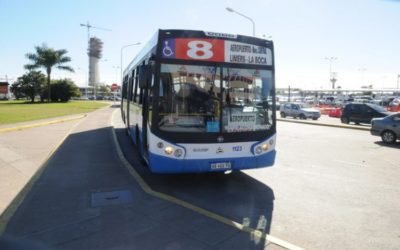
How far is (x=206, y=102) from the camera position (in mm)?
6766

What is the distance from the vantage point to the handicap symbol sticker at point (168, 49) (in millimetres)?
6605

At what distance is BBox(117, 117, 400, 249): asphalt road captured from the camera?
4980 millimetres

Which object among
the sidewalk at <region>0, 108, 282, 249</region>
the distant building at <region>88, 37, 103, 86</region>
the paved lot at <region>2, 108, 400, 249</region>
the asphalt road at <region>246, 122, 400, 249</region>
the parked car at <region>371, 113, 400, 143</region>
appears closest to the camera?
the sidewalk at <region>0, 108, 282, 249</region>

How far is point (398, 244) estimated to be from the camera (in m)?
4.65

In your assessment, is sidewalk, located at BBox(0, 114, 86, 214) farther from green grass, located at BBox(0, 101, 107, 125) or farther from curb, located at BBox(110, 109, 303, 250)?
green grass, located at BBox(0, 101, 107, 125)

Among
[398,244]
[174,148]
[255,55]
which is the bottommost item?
[398,244]

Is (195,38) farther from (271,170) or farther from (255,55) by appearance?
(271,170)

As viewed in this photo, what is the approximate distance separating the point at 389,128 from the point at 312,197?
9.70m

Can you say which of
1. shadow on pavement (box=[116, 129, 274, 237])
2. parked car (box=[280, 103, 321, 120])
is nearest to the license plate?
shadow on pavement (box=[116, 129, 274, 237])

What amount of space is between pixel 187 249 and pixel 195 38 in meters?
4.07

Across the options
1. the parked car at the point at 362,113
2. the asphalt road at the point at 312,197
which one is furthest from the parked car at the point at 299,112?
the asphalt road at the point at 312,197

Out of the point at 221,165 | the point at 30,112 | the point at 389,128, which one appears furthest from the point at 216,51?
the point at 30,112

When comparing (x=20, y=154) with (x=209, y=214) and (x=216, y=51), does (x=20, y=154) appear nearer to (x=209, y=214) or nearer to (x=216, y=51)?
(x=216, y=51)

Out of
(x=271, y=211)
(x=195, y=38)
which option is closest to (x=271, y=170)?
(x=271, y=211)
